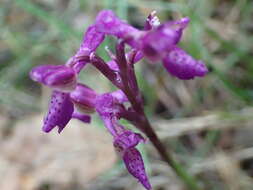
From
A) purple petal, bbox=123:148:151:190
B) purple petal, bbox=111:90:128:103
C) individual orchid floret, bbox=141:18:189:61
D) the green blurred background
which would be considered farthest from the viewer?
the green blurred background

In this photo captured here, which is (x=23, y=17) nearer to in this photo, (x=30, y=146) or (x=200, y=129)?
(x=30, y=146)

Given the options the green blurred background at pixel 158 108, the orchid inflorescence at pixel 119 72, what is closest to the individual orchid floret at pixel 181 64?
the orchid inflorescence at pixel 119 72

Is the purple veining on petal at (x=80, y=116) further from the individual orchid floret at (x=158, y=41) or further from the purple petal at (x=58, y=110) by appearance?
the individual orchid floret at (x=158, y=41)

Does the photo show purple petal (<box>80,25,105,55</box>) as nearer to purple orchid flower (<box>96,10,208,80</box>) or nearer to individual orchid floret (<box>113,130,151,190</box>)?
purple orchid flower (<box>96,10,208,80</box>)

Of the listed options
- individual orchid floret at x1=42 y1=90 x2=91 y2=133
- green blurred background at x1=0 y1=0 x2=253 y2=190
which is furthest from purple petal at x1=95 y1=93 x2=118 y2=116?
green blurred background at x1=0 y1=0 x2=253 y2=190

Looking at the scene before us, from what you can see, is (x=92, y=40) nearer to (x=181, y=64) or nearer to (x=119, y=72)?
(x=119, y=72)

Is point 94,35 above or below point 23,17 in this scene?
above

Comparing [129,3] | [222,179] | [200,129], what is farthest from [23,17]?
[222,179]
